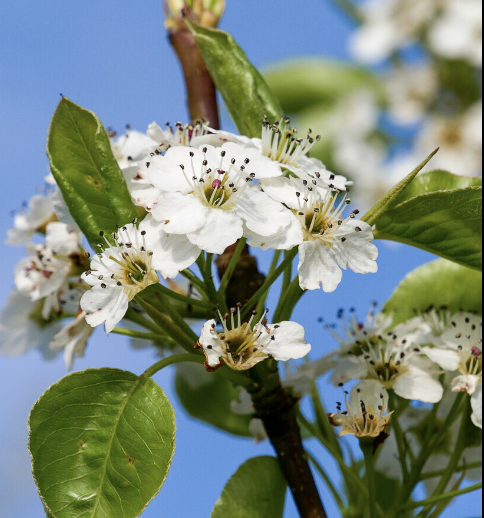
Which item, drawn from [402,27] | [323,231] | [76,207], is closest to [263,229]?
[323,231]

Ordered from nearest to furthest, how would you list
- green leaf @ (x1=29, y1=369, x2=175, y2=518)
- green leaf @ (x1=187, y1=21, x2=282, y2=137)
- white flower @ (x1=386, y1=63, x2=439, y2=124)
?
green leaf @ (x1=29, y1=369, x2=175, y2=518) → green leaf @ (x1=187, y1=21, x2=282, y2=137) → white flower @ (x1=386, y1=63, x2=439, y2=124)

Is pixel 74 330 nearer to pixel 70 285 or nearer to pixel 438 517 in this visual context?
pixel 70 285

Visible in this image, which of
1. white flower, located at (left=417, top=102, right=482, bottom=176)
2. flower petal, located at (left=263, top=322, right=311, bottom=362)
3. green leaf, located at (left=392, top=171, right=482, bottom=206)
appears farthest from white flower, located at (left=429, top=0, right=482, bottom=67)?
flower petal, located at (left=263, top=322, right=311, bottom=362)

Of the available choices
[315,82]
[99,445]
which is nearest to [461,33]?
[315,82]

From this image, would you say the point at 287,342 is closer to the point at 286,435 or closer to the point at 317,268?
the point at 317,268

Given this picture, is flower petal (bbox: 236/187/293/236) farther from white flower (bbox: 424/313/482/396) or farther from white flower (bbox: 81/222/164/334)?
white flower (bbox: 424/313/482/396)

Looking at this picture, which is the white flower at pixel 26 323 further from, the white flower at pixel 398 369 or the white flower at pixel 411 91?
the white flower at pixel 411 91
